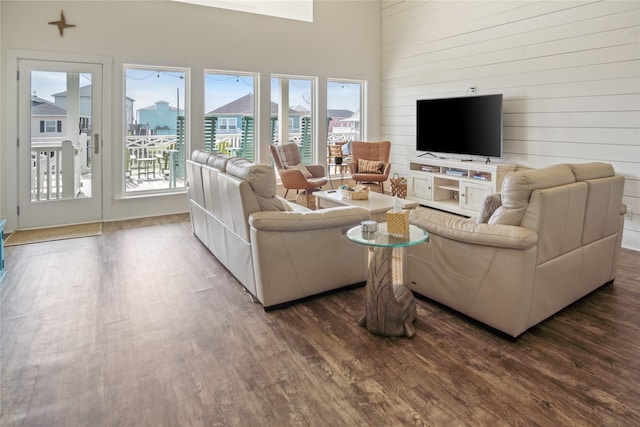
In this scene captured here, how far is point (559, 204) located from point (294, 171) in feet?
13.0

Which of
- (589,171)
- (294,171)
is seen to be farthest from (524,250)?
(294,171)

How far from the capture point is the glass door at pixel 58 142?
4852 mm

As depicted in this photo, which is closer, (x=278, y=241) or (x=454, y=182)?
(x=278, y=241)

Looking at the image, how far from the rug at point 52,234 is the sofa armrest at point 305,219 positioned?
303cm

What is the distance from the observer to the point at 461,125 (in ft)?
18.8

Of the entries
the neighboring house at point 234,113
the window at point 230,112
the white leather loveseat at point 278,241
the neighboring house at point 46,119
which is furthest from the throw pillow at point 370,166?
the neighboring house at point 46,119

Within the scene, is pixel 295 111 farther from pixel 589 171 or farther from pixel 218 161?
pixel 589 171

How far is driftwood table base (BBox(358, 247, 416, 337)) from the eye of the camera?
7.91 feet

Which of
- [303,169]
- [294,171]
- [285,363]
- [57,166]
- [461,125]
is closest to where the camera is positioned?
[285,363]

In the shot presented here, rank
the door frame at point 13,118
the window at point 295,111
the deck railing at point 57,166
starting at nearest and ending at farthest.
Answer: the door frame at point 13,118 < the deck railing at point 57,166 < the window at point 295,111

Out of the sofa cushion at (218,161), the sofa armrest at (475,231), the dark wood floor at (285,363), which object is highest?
the sofa cushion at (218,161)

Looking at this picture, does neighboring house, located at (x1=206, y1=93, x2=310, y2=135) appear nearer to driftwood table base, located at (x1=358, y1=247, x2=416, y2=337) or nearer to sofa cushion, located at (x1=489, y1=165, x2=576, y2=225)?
driftwood table base, located at (x1=358, y1=247, x2=416, y2=337)

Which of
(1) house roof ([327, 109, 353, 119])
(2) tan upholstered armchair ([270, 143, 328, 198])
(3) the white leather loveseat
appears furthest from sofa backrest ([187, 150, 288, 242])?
(1) house roof ([327, 109, 353, 119])

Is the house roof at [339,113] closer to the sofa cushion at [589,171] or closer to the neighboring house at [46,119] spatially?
the neighboring house at [46,119]
